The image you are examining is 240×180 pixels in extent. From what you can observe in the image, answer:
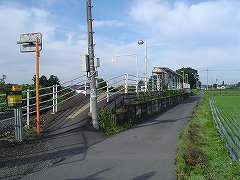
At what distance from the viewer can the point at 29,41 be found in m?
13.8

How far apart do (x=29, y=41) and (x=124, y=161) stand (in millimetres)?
5509

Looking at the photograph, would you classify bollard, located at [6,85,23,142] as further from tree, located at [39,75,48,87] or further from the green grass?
tree, located at [39,75,48,87]

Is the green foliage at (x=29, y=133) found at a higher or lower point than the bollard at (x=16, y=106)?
lower

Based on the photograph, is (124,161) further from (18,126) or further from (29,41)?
(29,41)

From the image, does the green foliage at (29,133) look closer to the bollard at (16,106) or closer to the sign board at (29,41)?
the bollard at (16,106)

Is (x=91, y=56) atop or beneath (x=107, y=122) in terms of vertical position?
atop

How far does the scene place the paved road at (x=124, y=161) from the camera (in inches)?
347

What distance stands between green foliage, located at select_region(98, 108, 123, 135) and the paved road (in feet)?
3.26

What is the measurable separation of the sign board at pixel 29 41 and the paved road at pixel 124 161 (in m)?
3.69

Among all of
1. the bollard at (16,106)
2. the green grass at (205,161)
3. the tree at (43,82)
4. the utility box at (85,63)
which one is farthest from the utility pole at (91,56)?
the tree at (43,82)

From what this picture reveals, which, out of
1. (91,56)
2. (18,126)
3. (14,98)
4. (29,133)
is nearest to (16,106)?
(14,98)

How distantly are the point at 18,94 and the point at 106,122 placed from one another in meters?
4.69

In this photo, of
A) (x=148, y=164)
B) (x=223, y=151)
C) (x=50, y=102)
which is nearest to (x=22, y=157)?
(x=148, y=164)

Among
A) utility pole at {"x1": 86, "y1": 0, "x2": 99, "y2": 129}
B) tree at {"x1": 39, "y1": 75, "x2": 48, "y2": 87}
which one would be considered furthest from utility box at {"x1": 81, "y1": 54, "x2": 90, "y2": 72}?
tree at {"x1": 39, "y1": 75, "x2": 48, "y2": 87}
